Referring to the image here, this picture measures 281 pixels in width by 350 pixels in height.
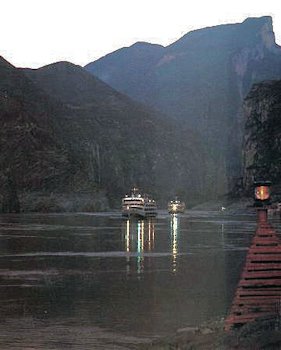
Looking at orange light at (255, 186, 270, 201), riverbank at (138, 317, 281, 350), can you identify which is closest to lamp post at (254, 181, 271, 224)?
orange light at (255, 186, 270, 201)

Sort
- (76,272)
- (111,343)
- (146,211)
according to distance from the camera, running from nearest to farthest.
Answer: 1. (111,343)
2. (76,272)
3. (146,211)

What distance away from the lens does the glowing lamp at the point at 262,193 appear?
66.1 ft

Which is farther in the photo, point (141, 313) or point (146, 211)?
point (146, 211)

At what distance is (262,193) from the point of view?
2017 cm

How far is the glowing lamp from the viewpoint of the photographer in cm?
2014

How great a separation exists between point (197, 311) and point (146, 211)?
564 ft

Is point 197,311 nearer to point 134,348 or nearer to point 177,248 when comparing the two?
point 134,348

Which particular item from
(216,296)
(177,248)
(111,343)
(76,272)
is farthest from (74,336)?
(177,248)

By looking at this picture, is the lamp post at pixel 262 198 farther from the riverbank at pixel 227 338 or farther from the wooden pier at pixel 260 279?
the riverbank at pixel 227 338

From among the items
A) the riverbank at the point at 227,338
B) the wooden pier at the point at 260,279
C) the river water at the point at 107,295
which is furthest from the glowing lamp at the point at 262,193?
the river water at the point at 107,295

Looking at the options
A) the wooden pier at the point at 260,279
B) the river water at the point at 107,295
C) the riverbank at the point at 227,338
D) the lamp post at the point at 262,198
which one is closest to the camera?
the riverbank at the point at 227,338

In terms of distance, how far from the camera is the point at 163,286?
35.0m

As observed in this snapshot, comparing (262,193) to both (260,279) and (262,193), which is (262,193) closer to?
(262,193)

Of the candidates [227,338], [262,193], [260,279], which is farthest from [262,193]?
[227,338]
